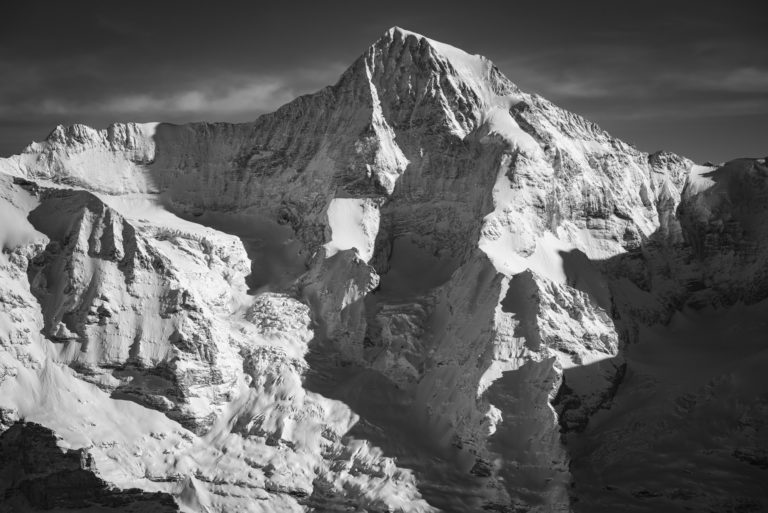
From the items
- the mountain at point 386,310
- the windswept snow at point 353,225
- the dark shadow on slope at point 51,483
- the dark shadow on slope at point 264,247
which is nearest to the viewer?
the dark shadow on slope at point 51,483

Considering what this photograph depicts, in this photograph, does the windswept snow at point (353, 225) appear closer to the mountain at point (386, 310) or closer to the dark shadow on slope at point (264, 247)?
the mountain at point (386, 310)

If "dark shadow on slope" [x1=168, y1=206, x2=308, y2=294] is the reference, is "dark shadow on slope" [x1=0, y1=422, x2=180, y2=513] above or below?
below

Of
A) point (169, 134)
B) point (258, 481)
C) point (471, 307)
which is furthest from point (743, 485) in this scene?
point (169, 134)

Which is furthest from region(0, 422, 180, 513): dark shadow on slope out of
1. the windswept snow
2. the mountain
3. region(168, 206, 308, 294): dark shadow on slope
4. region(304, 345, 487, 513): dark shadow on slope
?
the windswept snow

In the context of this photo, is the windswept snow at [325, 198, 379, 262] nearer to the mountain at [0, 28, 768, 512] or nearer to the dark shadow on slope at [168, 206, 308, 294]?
the mountain at [0, 28, 768, 512]

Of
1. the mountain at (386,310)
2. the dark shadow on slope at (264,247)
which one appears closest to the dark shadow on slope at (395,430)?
the mountain at (386,310)

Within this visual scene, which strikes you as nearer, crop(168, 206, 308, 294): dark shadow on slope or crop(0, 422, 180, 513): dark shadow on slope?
crop(0, 422, 180, 513): dark shadow on slope

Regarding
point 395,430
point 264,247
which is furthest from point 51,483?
point 264,247

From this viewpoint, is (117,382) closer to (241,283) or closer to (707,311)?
(241,283)
